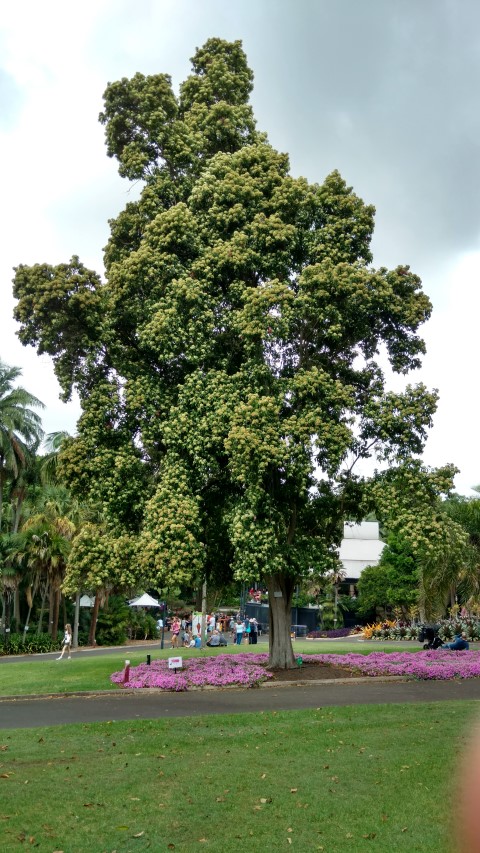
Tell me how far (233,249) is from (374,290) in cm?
404

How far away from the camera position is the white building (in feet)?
204

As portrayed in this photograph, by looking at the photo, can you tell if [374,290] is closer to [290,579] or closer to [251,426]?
[251,426]

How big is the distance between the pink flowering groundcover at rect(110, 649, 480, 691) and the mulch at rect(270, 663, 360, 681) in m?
0.30

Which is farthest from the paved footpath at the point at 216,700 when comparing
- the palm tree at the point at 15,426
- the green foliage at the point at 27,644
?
the palm tree at the point at 15,426

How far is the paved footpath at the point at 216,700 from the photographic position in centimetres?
1519

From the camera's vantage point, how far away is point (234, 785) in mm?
9078

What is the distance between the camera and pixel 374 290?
20.7 metres

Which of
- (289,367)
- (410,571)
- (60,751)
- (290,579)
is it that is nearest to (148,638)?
(410,571)

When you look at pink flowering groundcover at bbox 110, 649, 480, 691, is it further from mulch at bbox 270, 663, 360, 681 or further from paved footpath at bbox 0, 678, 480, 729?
paved footpath at bbox 0, 678, 480, 729

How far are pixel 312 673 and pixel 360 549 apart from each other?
44.3 meters

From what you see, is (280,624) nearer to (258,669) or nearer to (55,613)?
(258,669)

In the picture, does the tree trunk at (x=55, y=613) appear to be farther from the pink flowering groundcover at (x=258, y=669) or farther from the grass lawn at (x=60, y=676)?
the pink flowering groundcover at (x=258, y=669)

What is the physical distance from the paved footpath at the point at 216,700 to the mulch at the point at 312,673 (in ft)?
2.19

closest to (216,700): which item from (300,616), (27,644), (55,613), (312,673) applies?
(312,673)
